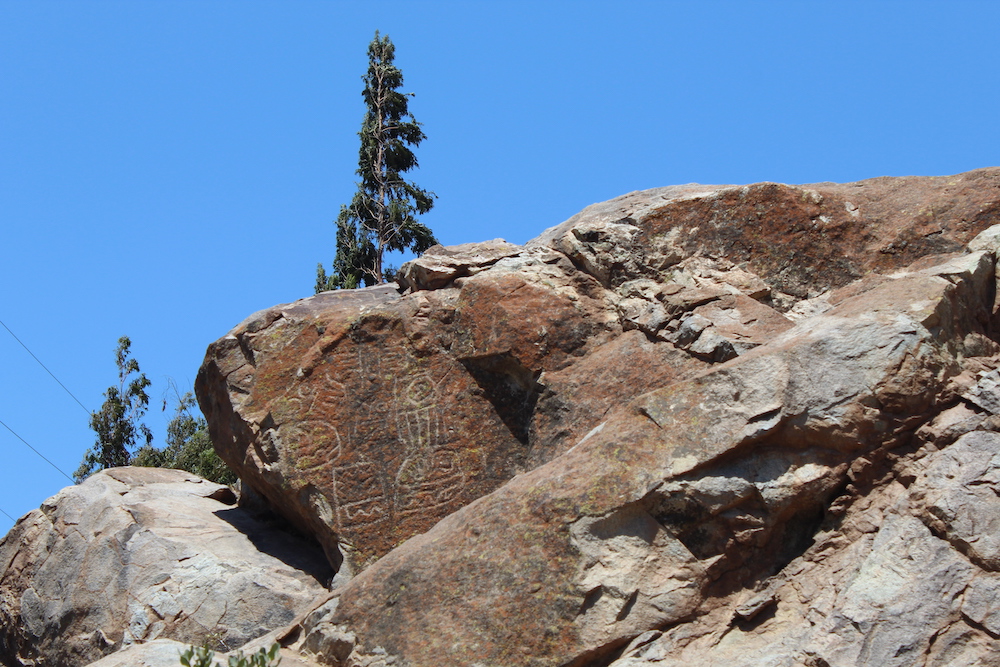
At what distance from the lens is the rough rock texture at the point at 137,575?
8086 millimetres

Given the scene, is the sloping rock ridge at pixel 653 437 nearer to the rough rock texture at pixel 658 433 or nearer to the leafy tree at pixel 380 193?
the rough rock texture at pixel 658 433

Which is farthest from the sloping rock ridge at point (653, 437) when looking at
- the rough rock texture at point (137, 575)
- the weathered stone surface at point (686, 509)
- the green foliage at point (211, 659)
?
the green foliage at point (211, 659)

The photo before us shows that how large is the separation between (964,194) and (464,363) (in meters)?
3.94

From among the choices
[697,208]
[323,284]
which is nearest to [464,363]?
[697,208]

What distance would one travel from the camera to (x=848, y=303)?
6949mm

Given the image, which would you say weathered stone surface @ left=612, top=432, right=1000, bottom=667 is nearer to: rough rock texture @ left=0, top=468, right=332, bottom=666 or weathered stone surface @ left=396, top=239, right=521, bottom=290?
rough rock texture @ left=0, top=468, right=332, bottom=666

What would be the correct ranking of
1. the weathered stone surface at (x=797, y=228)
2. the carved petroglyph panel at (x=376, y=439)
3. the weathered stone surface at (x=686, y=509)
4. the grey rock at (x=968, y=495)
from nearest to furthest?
the grey rock at (x=968, y=495) → the weathered stone surface at (x=686, y=509) → the weathered stone surface at (x=797, y=228) → the carved petroglyph panel at (x=376, y=439)

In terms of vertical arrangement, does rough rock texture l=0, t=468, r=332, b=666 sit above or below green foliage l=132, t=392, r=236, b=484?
below

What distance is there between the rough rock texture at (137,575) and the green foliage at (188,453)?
415 centimetres

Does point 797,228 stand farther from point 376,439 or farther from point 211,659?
point 211,659

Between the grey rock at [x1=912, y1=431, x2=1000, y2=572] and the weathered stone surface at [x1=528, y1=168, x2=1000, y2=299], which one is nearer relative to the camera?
the grey rock at [x1=912, y1=431, x2=1000, y2=572]

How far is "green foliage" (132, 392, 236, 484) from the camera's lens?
16.1m

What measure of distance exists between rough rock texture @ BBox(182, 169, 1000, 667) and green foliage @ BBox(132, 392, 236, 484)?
597cm

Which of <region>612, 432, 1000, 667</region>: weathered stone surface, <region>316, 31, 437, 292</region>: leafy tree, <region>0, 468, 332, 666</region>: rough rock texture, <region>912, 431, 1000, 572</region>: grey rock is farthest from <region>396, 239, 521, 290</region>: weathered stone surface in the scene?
<region>316, 31, 437, 292</region>: leafy tree
